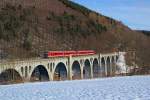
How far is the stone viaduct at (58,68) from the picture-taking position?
67.2 meters

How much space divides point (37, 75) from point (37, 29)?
72.8 meters

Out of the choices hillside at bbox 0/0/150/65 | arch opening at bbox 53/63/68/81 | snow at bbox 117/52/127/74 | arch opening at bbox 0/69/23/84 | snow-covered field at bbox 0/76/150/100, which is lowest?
snow-covered field at bbox 0/76/150/100

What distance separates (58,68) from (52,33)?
70846 millimetres

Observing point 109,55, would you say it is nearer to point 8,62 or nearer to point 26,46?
point 26,46

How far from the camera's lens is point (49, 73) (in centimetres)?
7656

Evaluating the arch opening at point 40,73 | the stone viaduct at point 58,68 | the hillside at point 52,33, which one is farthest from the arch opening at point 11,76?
the hillside at point 52,33

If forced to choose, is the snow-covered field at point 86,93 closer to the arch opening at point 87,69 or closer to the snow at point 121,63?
the arch opening at point 87,69

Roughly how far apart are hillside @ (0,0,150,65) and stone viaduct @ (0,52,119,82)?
15148mm

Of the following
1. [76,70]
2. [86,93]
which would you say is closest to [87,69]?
[76,70]

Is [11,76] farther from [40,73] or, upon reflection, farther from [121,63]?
[121,63]

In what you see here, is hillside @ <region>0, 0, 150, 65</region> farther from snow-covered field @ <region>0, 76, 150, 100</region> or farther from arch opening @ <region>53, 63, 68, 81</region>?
snow-covered field @ <region>0, 76, 150, 100</region>

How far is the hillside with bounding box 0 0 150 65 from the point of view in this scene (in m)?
126

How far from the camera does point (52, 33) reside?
158 meters

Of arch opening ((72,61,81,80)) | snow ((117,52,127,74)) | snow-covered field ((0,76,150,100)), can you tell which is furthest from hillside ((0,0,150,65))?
snow-covered field ((0,76,150,100))
